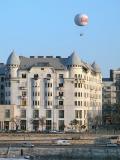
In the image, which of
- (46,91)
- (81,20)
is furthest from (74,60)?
(81,20)

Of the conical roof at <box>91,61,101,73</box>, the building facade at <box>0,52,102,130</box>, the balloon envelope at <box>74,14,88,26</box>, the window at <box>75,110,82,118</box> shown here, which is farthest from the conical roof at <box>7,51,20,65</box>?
the balloon envelope at <box>74,14,88,26</box>

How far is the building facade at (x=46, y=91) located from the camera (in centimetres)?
15000

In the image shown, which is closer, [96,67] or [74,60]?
[74,60]

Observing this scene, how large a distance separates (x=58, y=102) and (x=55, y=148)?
60590 millimetres

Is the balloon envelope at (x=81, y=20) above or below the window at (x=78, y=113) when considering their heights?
above

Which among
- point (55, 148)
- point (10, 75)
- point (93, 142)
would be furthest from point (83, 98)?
point (55, 148)

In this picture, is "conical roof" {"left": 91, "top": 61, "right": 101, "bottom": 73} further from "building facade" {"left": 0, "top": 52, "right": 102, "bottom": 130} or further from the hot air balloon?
the hot air balloon

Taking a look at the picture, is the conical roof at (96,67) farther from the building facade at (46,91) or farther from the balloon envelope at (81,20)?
the balloon envelope at (81,20)

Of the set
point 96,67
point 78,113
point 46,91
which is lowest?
point 78,113

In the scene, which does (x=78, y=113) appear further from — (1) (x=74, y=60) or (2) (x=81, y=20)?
(2) (x=81, y=20)

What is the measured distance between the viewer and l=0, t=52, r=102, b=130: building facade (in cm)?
15000

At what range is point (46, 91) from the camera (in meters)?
151

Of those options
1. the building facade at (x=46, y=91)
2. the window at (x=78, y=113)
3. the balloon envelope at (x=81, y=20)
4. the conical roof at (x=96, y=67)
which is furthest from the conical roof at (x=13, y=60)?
the balloon envelope at (x=81, y=20)

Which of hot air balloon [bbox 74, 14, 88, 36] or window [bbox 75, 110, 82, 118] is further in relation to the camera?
window [bbox 75, 110, 82, 118]
